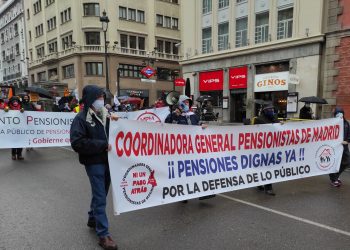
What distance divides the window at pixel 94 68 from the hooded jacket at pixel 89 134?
3724 centimetres

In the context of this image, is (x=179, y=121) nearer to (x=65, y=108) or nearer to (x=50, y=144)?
(x=50, y=144)

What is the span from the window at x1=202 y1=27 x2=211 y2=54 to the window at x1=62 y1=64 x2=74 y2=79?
21.8 metres

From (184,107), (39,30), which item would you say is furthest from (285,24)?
(39,30)

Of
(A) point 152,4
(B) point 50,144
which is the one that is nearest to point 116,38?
(A) point 152,4

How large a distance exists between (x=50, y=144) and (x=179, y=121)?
5.97m

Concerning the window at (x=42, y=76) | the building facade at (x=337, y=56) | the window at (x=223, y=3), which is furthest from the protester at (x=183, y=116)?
the window at (x=42, y=76)

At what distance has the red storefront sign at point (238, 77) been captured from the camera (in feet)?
73.5

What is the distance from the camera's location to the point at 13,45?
59188mm

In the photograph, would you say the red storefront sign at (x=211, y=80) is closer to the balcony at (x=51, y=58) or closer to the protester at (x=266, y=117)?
the protester at (x=266, y=117)

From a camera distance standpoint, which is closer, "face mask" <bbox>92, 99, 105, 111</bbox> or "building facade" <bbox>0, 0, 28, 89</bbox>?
"face mask" <bbox>92, 99, 105, 111</bbox>

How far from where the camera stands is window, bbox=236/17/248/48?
73.1 ft

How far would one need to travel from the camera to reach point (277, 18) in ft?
66.8

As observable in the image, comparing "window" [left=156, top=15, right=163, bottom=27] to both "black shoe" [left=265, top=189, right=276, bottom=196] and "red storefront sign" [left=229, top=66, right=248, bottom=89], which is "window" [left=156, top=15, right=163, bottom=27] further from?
"black shoe" [left=265, top=189, right=276, bottom=196]

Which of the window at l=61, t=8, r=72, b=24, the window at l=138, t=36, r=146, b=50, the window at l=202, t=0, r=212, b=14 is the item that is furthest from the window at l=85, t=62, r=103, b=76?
the window at l=202, t=0, r=212, b=14
